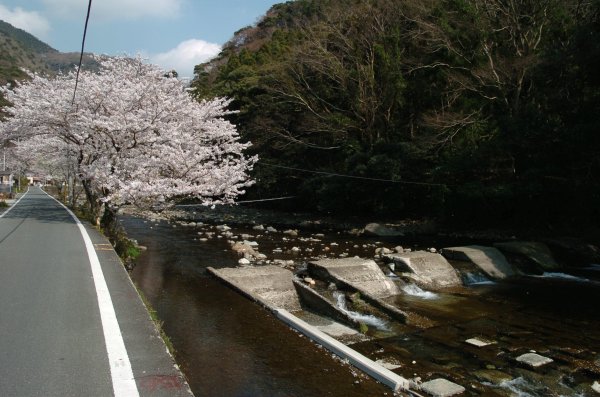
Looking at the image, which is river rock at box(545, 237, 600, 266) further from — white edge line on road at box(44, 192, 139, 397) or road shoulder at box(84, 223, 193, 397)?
white edge line on road at box(44, 192, 139, 397)

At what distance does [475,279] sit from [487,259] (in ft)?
3.70

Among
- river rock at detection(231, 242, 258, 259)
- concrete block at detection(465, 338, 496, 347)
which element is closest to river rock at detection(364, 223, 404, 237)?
river rock at detection(231, 242, 258, 259)

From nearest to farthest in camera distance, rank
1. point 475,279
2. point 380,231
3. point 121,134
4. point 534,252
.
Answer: point 475,279 → point 121,134 → point 534,252 → point 380,231

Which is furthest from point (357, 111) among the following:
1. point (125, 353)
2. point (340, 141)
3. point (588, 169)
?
point (125, 353)

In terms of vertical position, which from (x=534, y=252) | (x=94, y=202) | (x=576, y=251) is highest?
(x=94, y=202)

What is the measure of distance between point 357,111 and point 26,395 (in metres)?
26.4

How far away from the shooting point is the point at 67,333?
4.82 meters

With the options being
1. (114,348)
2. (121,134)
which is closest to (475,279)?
(114,348)

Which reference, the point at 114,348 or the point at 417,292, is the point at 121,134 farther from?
the point at 114,348

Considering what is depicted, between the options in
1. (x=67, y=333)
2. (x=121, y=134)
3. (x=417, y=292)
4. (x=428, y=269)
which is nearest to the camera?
(x=67, y=333)

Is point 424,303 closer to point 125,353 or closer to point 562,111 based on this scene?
point 125,353

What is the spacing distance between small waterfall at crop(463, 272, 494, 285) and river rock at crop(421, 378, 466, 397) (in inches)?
276

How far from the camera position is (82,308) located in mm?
5707

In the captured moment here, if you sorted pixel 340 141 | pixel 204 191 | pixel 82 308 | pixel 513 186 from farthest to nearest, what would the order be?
1. pixel 340 141
2. pixel 513 186
3. pixel 204 191
4. pixel 82 308
